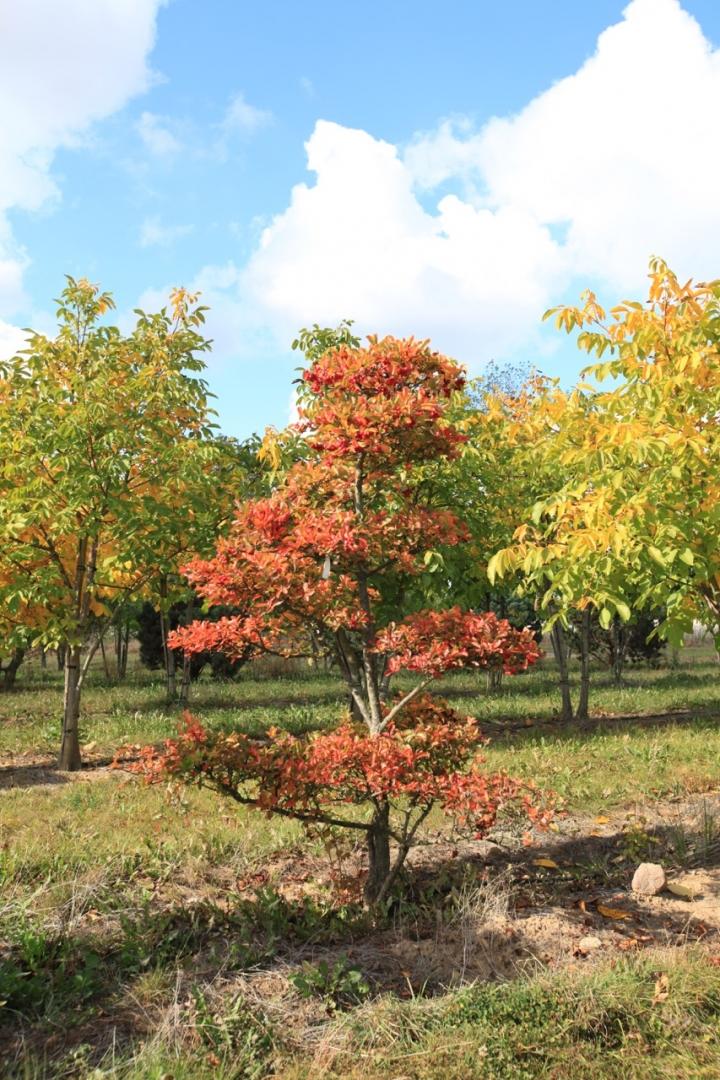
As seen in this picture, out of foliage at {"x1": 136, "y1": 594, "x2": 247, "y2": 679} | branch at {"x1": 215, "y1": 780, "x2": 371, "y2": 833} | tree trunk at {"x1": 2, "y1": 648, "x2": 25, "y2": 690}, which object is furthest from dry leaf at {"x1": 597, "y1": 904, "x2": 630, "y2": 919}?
foliage at {"x1": 136, "y1": 594, "x2": 247, "y2": 679}

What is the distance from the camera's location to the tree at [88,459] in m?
8.84

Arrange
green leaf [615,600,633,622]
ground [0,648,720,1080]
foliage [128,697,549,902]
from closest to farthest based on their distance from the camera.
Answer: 1. ground [0,648,720,1080]
2. foliage [128,697,549,902]
3. green leaf [615,600,633,622]

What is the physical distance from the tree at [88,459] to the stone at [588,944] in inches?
250

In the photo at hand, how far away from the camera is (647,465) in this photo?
5914 millimetres

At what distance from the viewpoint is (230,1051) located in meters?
3.75

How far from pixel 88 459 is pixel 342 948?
6.59 metres

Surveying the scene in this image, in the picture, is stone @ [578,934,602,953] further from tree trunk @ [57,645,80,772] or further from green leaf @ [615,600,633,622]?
tree trunk @ [57,645,80,772]

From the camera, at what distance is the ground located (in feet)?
12.4

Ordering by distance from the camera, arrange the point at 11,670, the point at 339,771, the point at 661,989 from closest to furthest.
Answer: the point at 661,989 → the point at 339,771 → the point at 11,670

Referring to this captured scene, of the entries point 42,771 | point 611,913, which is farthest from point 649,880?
point 42,771

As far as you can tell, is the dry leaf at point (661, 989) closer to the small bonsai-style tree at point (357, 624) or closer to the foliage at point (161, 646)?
the small bonsai-style tree at point (357, 624)

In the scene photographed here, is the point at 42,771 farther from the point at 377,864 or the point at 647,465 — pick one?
the point at 647,465

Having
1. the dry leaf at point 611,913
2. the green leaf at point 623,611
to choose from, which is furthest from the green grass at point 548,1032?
the green leaf at point 623,611

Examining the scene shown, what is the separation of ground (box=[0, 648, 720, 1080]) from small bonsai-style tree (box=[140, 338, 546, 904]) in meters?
0.70
